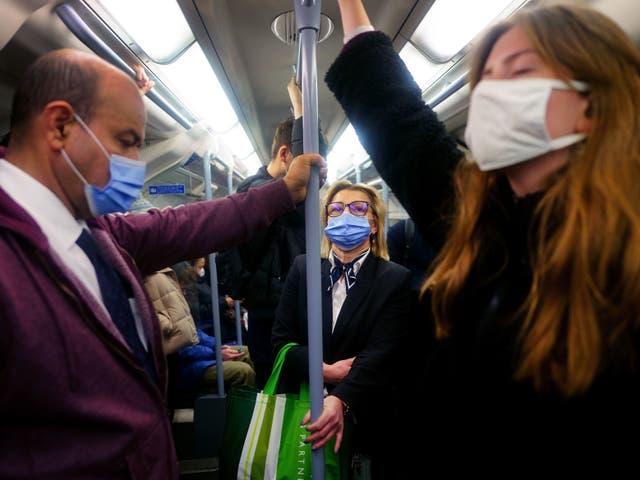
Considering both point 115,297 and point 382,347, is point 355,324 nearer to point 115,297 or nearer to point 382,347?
point 382,347

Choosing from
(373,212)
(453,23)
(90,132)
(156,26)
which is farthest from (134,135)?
(453,23)

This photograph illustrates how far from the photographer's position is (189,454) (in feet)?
10.4

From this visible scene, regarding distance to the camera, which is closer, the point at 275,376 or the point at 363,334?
the point at 275,376

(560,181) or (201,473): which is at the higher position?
(560,181)

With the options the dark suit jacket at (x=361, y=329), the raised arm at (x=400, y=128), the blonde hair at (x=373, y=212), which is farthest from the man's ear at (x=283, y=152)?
the raised arm at (x=400, y=128)

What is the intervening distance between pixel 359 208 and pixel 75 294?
1.41 meters

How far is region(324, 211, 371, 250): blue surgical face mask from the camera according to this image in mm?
1895

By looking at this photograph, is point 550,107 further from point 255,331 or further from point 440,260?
point 255,331

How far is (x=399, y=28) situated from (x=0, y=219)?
2.35 meters

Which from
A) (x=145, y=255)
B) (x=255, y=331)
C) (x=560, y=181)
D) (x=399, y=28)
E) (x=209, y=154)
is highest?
(x=399, y=28)

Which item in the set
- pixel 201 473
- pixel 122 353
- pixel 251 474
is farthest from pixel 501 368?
pixel 201 473

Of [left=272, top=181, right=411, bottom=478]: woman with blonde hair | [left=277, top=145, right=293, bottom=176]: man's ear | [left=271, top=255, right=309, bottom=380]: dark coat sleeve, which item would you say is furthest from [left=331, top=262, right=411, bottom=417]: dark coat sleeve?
[left=277, top=145, right=293, bottom=176]: man's ear

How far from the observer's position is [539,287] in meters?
0.73

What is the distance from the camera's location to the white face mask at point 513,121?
2.58 feet
